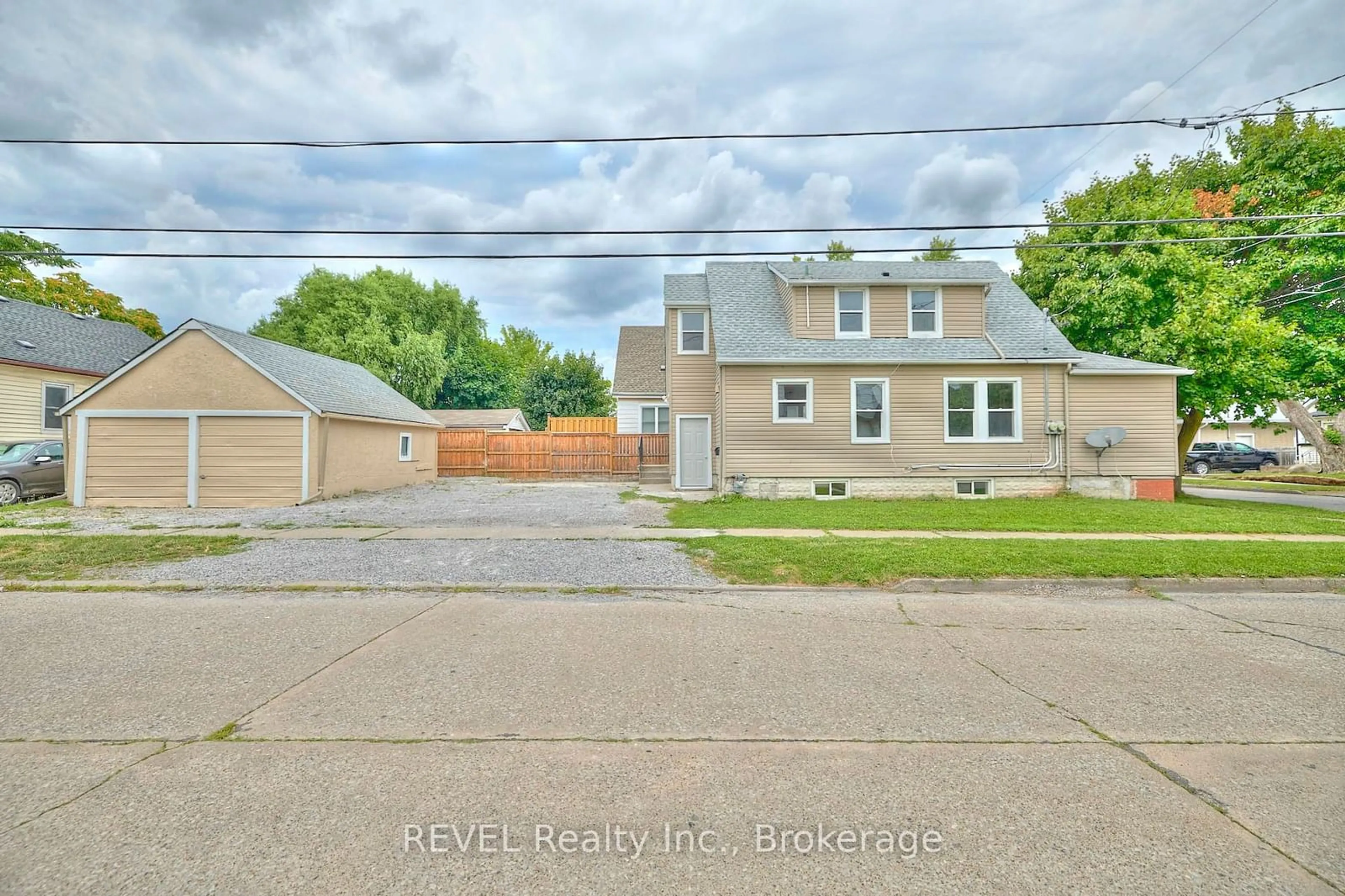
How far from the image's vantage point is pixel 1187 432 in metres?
17.5

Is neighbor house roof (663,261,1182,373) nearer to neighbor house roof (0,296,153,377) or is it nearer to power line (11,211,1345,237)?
power line (11,211,1345,237)

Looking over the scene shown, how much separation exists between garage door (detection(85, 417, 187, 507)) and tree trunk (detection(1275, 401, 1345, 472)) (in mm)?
38509

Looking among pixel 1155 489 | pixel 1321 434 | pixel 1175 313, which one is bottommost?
pixel 1155 489

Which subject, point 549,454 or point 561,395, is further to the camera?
point 561,395

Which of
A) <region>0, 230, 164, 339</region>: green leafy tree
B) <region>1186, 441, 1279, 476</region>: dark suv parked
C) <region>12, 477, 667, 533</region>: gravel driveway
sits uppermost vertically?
<region>0, 230, 164, 339</region>: green leafy tree

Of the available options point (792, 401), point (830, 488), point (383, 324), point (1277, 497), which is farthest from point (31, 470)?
point (1277, 497)

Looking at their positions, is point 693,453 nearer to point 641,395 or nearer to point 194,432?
point 641,395

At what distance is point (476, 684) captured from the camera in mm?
4059

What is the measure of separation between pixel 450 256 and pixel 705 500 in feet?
26.6

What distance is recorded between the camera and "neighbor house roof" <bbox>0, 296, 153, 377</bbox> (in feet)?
63.1

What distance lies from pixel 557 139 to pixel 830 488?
10.0 meters

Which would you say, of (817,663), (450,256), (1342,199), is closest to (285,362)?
(450,256)

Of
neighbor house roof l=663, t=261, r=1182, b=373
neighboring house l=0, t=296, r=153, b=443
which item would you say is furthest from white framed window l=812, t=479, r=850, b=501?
neighboring house l=0, t=296, r=153, b=443

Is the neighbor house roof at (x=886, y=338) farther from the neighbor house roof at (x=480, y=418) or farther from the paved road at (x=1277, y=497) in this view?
the neighbor house roof at (x=480, y=418)
